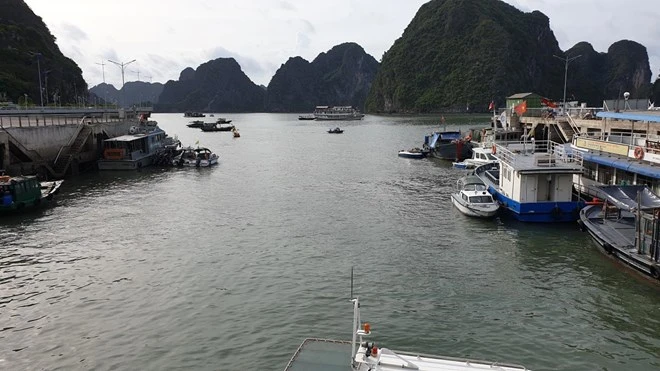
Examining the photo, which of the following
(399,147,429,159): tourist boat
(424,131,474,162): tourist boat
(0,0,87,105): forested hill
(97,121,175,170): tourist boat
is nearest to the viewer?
(97,121,175,170): tourist boat

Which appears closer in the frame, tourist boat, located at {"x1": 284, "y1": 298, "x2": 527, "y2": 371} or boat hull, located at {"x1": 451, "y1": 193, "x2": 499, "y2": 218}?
tourist boat, located at {"x1": 284, "y1": 298, "x2": 527, "y2": 371}

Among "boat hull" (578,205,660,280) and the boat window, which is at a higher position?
the boat window

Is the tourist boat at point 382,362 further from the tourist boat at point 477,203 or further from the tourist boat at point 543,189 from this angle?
the tourist boat at point 477,203

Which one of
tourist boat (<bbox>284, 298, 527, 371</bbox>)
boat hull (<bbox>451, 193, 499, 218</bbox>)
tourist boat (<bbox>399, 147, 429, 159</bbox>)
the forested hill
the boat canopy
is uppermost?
the forested hill

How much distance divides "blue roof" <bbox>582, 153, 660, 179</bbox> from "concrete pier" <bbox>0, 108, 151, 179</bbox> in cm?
5491

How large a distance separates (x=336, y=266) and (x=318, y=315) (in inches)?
253

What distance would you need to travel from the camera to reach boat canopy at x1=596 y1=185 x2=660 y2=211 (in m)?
28.0

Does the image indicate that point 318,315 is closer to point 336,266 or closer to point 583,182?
point 336,266

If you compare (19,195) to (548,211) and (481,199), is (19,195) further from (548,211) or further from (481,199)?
(548,211)

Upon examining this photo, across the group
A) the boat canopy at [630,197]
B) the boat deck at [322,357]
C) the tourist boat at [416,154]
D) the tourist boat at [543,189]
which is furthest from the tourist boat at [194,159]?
the boat deck at [322,357]

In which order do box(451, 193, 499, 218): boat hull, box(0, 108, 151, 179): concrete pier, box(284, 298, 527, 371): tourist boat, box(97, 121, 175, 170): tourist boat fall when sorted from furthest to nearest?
box(97, 121, 175, 170): tourist boat
box(0, 108, 151, 179): concrete pier
box(451, 193, 499, 218): boat hull
box(284, 298, 527, 371): tourist boat

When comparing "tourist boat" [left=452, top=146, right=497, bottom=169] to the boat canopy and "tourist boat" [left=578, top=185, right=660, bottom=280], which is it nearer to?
"tourist boat" [left=578, top=185, right=660, bottom=280]

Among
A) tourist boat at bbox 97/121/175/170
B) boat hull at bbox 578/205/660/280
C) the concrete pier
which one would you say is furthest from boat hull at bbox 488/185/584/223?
tourist boat at bbox 97/121/175/170

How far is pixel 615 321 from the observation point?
68.0ft
